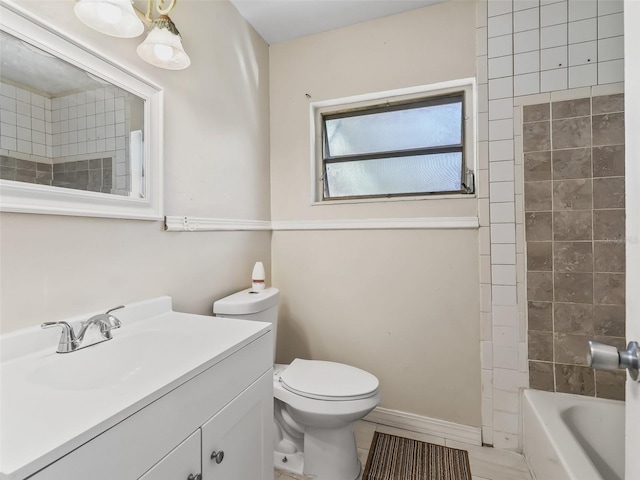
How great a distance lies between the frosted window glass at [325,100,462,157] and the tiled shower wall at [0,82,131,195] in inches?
48.6

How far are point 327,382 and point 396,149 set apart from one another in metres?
1.37

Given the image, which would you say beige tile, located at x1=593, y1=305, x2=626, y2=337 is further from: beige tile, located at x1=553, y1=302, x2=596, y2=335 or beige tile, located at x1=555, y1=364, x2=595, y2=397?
beige tile, located at x1=555, y1=364, x2=595, y2=397

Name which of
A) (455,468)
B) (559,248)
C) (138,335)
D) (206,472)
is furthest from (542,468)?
(138,335)

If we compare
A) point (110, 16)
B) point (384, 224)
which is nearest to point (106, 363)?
point (110, 16)

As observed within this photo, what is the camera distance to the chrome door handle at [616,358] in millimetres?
501

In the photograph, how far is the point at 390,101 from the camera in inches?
71.5

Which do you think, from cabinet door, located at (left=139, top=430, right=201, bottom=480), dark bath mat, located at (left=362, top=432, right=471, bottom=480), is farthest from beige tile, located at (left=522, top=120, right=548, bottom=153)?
cabinet door, located at (left=139, top=430, right=201, bottom=480)

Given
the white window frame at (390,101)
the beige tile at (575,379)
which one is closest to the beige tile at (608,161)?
the white window frame at (390,101)

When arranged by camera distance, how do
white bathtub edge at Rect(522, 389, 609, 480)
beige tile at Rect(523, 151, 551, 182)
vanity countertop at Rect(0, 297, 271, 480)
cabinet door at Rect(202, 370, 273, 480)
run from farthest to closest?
beige tile at Rect(523, 151, 551, 182)
white bathtub edge at Rect(522, 389, 609, 480)
cabinet door at Rect(202, 370, 273, 480)
vanity countertop at Rect(0, 297, 271, 480)

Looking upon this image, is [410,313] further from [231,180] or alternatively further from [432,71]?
[432,71]

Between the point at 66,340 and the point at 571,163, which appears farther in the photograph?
Answer: the point at 571,163

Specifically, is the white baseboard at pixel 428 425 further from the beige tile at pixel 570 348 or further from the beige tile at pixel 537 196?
the beige tile at pixel 537 196

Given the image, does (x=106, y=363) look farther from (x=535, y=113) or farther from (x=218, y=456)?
(x=535, y=113)

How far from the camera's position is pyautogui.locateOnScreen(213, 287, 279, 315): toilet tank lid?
53.8 inches
